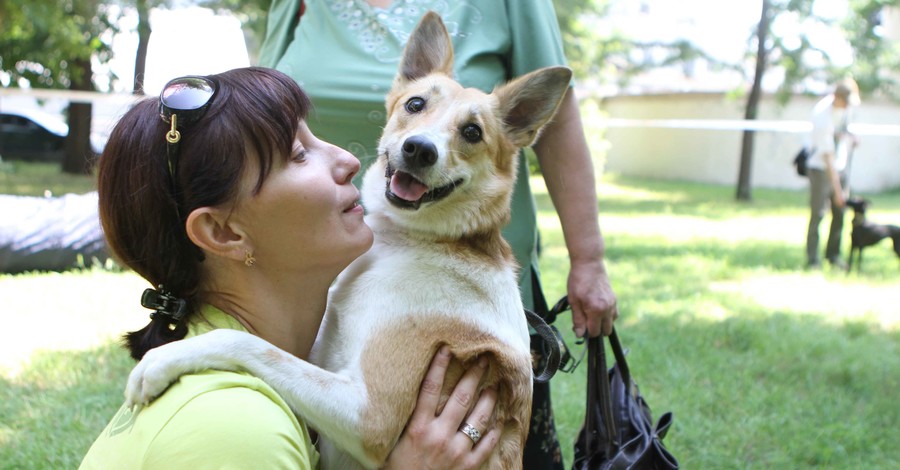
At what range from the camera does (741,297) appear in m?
7.48

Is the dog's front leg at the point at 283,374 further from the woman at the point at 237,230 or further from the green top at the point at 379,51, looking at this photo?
the green top at the point at 379,51

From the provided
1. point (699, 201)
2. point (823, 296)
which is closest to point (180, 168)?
point (823, 296)

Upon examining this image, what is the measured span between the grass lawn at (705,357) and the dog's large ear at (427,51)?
227 centimetres

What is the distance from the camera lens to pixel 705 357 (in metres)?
5.56

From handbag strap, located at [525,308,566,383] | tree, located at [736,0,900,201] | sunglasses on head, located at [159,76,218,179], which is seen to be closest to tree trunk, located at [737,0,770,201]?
tree, located at [736,0,900,201]

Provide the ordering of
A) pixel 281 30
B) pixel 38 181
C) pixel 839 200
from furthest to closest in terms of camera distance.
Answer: pixel 38 181, pixel 839 200, pixel 281 30

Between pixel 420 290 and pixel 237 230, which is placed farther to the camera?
pixel 420 290

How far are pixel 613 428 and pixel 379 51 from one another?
1.55 metres

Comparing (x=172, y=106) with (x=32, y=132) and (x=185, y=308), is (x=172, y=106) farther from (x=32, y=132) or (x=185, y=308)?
(x=32, y=132)

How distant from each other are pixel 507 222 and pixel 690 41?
66.5 ft

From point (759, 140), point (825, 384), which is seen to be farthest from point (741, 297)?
point (759, 140)

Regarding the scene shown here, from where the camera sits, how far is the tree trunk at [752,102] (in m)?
18.9

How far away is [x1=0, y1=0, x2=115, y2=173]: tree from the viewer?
1230cm

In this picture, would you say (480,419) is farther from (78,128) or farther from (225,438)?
(78,128)
